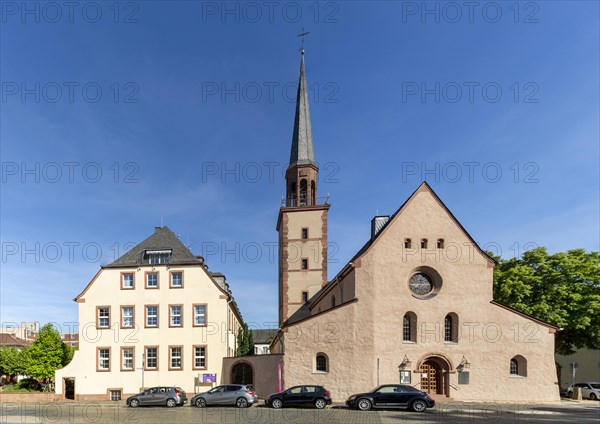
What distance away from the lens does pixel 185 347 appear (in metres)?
34.7

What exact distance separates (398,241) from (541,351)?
12752 millimetres

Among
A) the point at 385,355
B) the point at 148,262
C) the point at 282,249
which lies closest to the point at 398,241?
the point at 385,355

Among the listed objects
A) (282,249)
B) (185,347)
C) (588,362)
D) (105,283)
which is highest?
(282,249)

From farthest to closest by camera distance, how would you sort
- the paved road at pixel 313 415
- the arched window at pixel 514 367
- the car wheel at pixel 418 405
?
the arched window at pixel 514 367 → the car wheel at pixel 418 405 → the paved road at pixel 313 415

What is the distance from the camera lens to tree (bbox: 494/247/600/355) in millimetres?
35781

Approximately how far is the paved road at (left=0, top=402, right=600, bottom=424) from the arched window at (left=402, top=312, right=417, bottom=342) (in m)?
4.96

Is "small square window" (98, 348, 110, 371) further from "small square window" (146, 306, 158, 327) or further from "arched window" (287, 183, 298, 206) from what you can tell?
"arched window" (287, 183, 298, 206)

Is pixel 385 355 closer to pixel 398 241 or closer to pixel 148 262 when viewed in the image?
pixel 398 241

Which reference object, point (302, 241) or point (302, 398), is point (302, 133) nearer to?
point (302, 241)

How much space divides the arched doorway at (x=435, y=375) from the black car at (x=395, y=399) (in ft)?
20.6

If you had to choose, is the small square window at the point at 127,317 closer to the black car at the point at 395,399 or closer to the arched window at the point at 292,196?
the black car at the point at 395,399

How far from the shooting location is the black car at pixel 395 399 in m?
25.0

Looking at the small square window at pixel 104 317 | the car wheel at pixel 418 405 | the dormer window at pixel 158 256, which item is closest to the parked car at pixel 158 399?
the small square window at pixel 104 317

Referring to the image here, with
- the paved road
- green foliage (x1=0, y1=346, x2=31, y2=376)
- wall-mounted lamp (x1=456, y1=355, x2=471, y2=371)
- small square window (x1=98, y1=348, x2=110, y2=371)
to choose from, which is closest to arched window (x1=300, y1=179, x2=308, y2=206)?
wall-mounted lamp (x1=456, y1=355, x2=471, y2=371)
